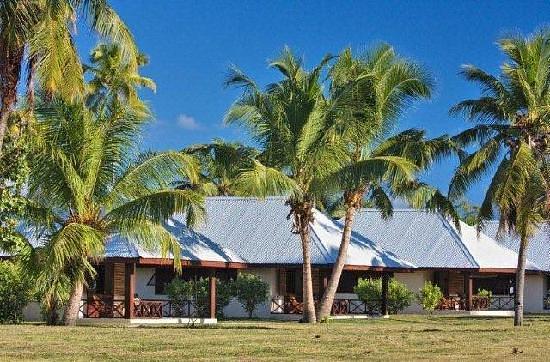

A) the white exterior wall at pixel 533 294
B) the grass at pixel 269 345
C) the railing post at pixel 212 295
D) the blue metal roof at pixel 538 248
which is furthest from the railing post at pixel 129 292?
the white exterior wall at pixel 533 294

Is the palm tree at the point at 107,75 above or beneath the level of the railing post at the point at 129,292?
above

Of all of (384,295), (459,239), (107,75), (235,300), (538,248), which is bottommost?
(235,300)

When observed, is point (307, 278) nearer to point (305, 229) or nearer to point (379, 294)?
point (305, 229)

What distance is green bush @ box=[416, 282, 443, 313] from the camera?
40.4 meters

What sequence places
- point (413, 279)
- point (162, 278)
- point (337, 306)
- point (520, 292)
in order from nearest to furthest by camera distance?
point (520, 292)
point (162, 278)
point (337, 306)
point (413, 279)

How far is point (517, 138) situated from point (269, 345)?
14.2m

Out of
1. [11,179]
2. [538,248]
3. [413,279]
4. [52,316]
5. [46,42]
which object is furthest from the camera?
[538,248]

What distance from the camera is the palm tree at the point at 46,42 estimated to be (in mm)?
17641

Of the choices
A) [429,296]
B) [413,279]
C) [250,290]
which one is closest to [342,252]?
[250,290]

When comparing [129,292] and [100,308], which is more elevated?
[129,292]

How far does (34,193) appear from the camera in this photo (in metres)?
27.2

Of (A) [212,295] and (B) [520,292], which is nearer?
(B) [520,292]

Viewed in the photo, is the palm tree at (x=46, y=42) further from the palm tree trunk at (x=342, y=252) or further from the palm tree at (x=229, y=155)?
the palm tree trunk at (x=342, y=252)

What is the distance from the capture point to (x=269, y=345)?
19.3 meters
